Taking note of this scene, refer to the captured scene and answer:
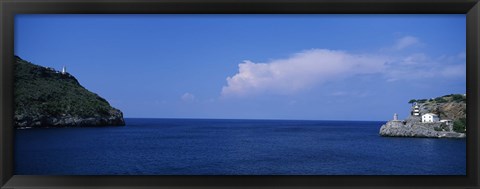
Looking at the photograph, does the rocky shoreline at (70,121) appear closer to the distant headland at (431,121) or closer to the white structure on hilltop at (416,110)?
the distant headland at (431,121)

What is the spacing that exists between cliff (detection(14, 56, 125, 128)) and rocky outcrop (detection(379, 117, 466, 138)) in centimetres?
1416

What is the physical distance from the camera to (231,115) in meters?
27.4

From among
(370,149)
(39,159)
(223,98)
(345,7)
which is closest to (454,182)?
(345,7)

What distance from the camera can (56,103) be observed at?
18.8 metres

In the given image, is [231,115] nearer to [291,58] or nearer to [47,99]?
[291,58]

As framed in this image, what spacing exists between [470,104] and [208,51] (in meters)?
24.8

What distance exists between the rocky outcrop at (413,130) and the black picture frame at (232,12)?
17.6 m

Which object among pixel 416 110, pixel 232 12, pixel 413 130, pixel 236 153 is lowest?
pixel 236 153

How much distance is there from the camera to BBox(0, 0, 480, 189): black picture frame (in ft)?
4.54

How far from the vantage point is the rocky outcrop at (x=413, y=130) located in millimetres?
17781

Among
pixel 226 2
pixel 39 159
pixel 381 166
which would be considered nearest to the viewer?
pixel 226 2

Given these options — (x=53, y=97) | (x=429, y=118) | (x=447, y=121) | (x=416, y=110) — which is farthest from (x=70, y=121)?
(x=447, y=121)

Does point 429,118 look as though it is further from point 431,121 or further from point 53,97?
point 53,97

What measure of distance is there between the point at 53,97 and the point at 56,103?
407 mm
